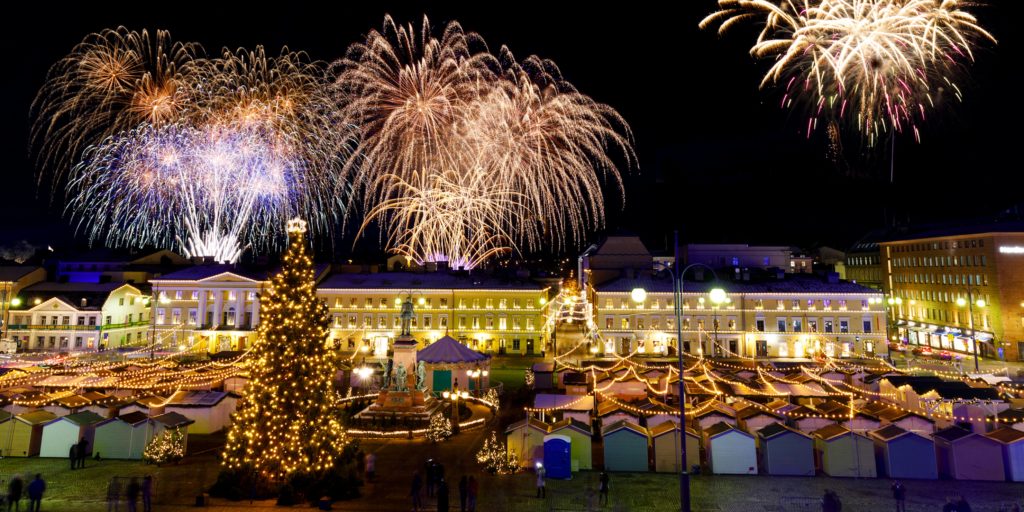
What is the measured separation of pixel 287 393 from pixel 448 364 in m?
18.8

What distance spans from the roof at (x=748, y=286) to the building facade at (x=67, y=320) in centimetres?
5603

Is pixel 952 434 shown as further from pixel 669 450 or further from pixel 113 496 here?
pixel 113 496

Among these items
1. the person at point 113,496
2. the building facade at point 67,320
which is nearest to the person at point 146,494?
the person at point 113,496

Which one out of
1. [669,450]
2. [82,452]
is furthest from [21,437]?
[669,450]

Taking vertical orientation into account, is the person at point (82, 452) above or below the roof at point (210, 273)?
below

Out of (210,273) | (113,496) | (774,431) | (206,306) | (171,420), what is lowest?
(113,496)

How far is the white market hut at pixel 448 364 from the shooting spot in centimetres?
Result: 3566

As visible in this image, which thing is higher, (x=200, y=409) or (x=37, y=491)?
(x=200, y=409)

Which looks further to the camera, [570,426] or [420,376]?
[420,376]

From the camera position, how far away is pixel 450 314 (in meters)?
60.3

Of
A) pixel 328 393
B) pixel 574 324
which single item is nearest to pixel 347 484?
pixel 328 393

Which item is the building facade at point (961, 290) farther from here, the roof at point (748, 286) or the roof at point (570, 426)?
the roof at point (570, 426)

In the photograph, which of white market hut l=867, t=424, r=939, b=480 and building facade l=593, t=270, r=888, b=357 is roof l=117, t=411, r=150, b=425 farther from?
building facade l=593, t=270, r=888, b=357

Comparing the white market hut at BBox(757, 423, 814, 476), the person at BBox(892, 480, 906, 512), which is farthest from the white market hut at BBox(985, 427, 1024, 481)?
the white market hut at BBox(757, 423, 814, 476)
